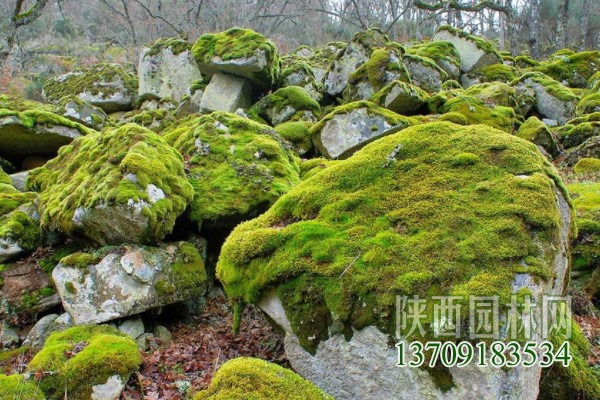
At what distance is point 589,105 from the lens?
14.5 m

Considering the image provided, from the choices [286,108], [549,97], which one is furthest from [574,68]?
[286,108]

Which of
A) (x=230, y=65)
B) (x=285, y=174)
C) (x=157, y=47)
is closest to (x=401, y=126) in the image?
(x=285, y=174)

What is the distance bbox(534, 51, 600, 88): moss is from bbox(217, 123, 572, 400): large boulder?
17.6 metres

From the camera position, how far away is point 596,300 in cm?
627

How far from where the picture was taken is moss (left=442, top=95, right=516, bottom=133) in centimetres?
1195

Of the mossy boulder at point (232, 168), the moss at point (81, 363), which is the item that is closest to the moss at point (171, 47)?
the mossy boulder at point (232, 168)

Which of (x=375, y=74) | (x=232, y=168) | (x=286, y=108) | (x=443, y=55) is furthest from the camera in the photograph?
(x=443, y=55)

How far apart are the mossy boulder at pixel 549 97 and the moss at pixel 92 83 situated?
14.7m

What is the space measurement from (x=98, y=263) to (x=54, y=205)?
1687 mm

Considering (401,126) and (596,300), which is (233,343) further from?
(401,126)

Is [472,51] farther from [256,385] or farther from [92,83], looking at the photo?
[256,385]

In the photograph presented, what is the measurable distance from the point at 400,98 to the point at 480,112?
2153 mm

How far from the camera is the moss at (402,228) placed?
404 cm

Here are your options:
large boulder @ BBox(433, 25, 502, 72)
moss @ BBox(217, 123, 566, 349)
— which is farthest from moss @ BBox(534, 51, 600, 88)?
moss @ BBox(217, 123, 566, 349)
